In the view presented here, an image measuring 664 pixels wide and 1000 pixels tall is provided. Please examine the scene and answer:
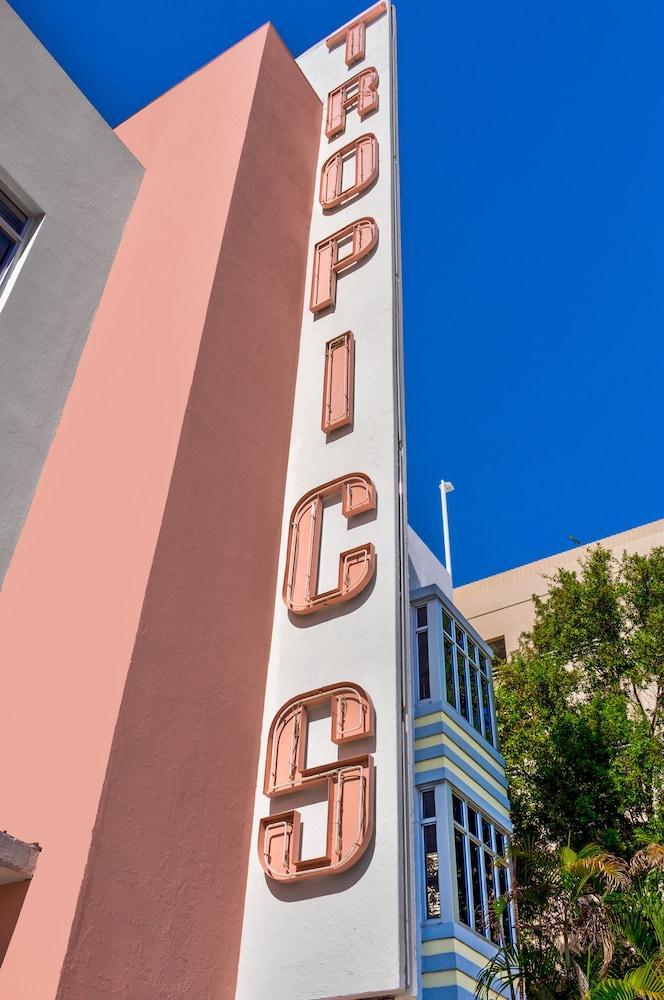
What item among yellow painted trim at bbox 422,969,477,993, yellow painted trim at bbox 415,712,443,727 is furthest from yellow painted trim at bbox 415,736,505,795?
yellow painted trim at bbox 422,969,477,993

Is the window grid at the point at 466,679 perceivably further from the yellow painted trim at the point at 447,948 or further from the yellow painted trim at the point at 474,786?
the yellow painted trim at the point at 447,948

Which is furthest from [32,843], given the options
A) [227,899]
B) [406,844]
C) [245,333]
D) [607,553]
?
[607,553]

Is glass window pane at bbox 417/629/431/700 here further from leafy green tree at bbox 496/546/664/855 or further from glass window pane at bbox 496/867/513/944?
leafy green tree at bbox 496/546/664/855

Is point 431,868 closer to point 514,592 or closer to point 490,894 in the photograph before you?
point 490,894

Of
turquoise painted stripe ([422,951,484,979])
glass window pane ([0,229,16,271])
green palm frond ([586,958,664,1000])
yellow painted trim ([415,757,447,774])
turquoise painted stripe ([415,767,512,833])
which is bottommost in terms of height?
green palm frond ([586,958,664,1000])

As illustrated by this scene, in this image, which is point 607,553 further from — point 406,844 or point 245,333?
point 406,844

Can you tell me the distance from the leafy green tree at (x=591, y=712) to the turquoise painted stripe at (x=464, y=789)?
15.8 ft

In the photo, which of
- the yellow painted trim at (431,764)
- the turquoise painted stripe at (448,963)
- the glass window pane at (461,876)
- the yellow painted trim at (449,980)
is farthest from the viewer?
the yellow painted trim at (431,764)

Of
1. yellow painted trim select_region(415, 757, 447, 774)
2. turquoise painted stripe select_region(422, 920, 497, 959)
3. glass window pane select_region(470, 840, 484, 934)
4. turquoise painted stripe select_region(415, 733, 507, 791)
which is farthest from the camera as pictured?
turquoise painted stripe select_region(415, 733, 507, 791)

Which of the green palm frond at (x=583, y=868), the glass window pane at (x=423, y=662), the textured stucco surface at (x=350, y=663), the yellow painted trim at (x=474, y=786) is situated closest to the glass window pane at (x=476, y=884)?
the yellow painted trim at (x=474, y=786)

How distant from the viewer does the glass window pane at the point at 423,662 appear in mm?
12227

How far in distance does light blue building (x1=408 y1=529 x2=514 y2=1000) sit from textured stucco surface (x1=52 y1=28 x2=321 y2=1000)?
3061mm

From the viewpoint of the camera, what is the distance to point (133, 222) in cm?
1222

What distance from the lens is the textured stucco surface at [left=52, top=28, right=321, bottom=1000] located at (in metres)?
6.72
